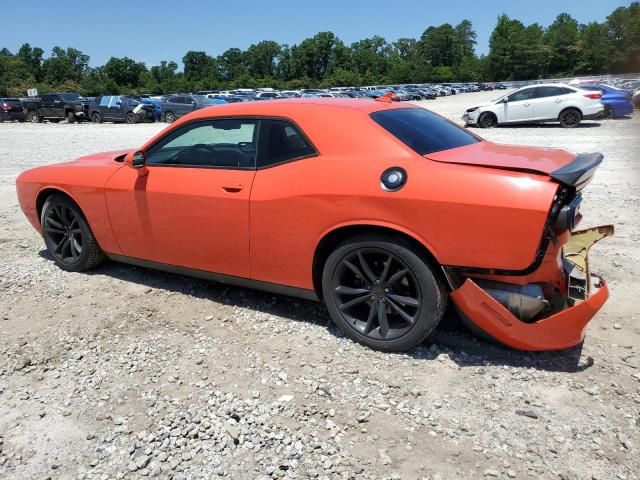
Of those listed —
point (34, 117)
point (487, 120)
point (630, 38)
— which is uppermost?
point (630, 38)

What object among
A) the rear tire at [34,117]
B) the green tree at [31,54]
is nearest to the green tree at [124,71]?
the green tree at [31,54]

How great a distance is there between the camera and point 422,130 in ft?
11.8

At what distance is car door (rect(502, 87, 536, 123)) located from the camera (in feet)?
59.6

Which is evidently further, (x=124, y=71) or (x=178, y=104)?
(x=124, y=71)

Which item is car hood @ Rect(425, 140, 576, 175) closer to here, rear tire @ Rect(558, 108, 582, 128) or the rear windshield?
the rear windshield

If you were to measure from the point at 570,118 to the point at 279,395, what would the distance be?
1782cm

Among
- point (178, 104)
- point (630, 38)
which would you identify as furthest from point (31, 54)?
point (630, 38)

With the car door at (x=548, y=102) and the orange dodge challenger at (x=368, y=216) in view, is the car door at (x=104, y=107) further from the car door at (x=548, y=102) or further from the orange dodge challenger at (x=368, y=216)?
the orange dodge challenger at (x=368, y=216)

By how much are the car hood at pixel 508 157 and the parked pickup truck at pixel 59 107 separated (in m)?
31.5

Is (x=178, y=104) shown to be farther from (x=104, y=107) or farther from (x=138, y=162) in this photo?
(x=138, y=162)

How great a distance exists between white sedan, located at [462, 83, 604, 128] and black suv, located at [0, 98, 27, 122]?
1082 inches

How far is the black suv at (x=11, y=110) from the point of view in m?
31.9

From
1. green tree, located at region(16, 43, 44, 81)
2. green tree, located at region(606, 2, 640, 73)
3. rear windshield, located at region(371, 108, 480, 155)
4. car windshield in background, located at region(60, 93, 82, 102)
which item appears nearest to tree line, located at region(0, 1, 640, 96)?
green tree, located at region(16, 43, 44, 81)

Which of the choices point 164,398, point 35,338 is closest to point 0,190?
point 35,338
